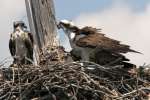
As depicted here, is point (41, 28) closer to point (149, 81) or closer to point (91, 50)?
point (91, 50)

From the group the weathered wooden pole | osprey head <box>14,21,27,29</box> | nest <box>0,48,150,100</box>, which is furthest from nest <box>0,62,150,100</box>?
osprey head <box>14,21,27,29</box>

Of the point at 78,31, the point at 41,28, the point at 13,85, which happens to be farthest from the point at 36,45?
the point at 13,85

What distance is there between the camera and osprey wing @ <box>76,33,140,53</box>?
12941mm

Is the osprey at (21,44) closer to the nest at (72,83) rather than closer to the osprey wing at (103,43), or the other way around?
the osprey wing at (103,43)

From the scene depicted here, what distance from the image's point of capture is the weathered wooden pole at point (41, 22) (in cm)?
1432

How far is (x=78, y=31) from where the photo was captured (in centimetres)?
1348

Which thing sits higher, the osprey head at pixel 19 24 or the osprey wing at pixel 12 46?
the osprey head at pixel 19 24

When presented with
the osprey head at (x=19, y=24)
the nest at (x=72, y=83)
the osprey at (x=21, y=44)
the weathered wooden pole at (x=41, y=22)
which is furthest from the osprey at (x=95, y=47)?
the osprey head at (x=19, y=24)

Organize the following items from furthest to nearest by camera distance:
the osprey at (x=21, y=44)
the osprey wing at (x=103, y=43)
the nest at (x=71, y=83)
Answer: the osprey at (x=21, y=44) → the osprey wing at (x=103, y=43) → the nest at (x=71, y=83)

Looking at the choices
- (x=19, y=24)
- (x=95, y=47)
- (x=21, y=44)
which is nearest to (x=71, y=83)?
(x=95, y=47)

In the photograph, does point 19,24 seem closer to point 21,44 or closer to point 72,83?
point 21,44

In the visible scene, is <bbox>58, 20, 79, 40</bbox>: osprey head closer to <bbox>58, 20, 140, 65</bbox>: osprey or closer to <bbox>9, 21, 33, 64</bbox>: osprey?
<bbox>58, 20, 140, 65</bbox>: osprey

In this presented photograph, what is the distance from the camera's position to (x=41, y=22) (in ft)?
47.2

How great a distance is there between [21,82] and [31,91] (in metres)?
0.30
